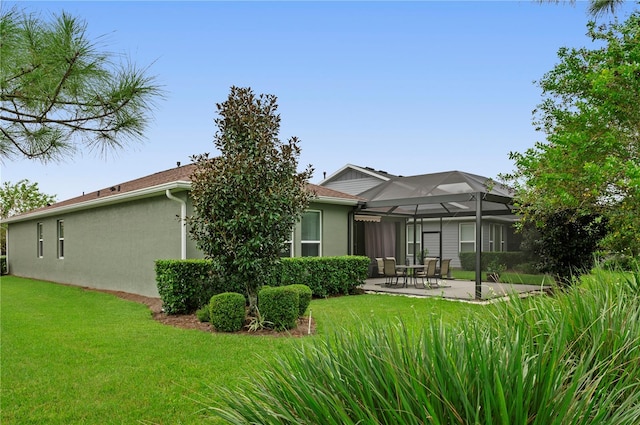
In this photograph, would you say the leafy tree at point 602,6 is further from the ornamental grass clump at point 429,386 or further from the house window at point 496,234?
the house window at point 496,234

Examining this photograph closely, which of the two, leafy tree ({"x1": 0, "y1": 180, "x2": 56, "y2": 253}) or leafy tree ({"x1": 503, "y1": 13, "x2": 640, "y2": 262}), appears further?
→ leafy tree ({"x1": 0, "y1": 180, "x2": 56, "y2": 253})

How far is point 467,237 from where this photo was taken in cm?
2431

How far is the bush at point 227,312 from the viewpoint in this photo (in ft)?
25.6

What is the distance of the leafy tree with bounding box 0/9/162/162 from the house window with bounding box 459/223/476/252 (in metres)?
22.3

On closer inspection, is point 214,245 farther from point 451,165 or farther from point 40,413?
point 451,165

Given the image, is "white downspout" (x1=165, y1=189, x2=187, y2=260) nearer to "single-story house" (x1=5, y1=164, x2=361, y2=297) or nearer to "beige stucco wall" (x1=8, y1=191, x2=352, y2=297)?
"single-story house" (x1=5, y1=164, x2=361, y2=297)

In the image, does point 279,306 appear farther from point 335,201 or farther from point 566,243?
point 566,243

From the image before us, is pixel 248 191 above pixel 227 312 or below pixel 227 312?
above

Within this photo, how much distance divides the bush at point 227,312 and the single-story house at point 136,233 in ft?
8.60

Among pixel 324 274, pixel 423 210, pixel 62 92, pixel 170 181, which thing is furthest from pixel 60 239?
pixel 62 92

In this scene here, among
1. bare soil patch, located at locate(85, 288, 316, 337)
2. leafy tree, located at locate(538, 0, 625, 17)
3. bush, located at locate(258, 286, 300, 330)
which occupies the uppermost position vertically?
leafy tree, located at locate(538, 0, 625, 17)

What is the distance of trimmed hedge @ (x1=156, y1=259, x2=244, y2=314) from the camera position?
9.45 meters

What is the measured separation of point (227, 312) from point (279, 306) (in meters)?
0.88

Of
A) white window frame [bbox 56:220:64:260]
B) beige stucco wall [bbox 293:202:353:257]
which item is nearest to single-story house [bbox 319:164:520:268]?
beige stucco wall [bbox 293:202:353:257]
